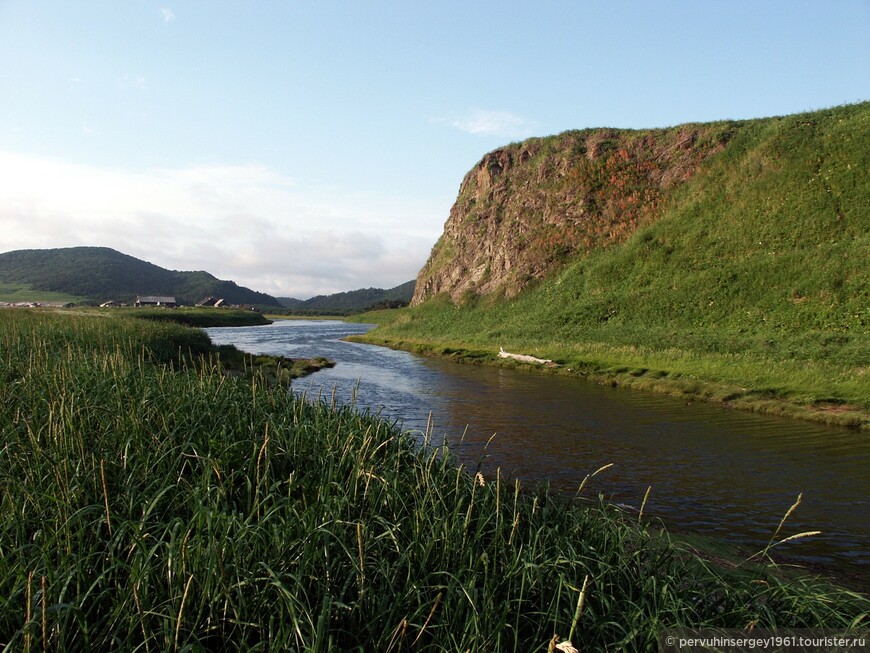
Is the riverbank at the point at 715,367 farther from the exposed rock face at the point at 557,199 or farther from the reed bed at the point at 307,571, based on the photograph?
the exposed rock face at the point at 557,199

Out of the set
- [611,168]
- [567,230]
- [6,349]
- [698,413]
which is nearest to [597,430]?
[698,413]

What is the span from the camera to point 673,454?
16547 mm

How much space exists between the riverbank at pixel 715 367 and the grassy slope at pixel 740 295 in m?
0.11

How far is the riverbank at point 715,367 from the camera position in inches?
872

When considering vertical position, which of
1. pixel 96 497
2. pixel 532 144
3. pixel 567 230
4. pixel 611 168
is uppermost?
pixel 532 144

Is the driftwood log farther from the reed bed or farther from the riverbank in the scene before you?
the reed bed

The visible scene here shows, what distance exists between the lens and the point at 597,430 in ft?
64.7

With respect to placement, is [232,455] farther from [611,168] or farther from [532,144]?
[532,144]

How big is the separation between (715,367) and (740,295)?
14.6 meters

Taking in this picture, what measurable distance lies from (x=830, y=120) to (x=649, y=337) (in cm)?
3844

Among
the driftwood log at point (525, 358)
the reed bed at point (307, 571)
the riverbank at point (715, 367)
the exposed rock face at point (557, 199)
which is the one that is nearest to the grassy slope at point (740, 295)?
the riverbank at point (715, 367)

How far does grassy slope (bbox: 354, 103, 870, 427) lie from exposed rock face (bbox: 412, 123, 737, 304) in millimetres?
3998

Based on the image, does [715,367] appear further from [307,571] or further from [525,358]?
[307,571]

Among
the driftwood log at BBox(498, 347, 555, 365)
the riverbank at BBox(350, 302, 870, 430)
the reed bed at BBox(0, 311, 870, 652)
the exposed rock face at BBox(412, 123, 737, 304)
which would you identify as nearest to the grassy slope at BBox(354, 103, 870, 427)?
the riverbank at BBox(350, 302, 870, 430)
